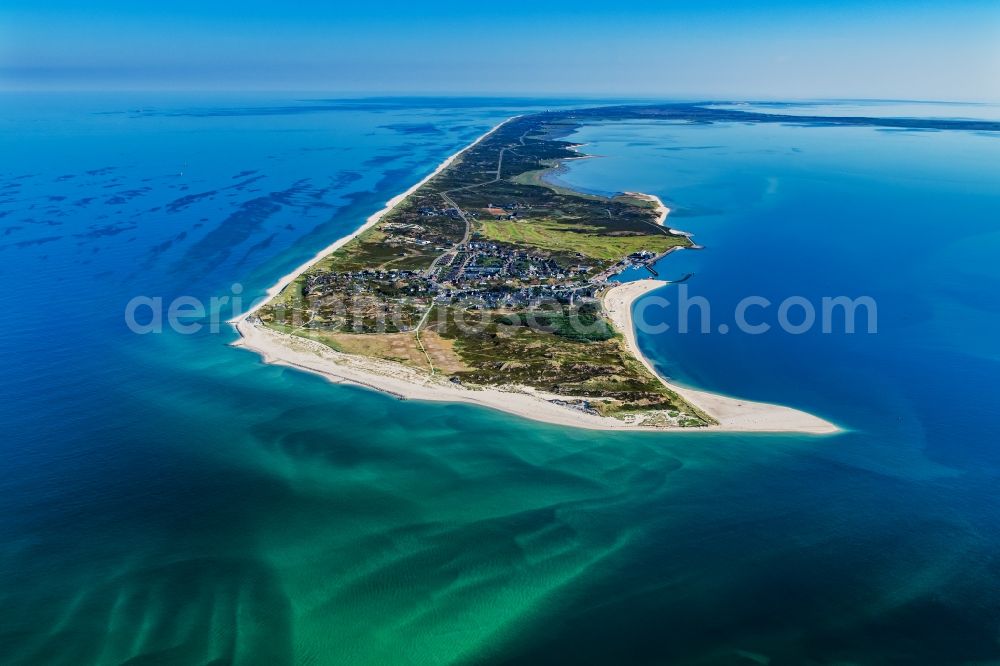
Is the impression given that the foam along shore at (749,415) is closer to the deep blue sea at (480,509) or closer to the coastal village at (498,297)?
the coastal village at (498,297)

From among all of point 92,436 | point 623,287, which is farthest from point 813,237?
point 92,436

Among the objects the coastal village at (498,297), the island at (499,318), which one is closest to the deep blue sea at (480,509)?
the island at (499,318)

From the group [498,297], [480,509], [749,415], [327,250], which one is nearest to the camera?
[480,509]

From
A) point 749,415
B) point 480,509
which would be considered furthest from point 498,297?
point 480,509

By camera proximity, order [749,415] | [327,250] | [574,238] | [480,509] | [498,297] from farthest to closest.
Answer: [574,238] → [327,250] → [498,297] → [749,415] → [480,509]

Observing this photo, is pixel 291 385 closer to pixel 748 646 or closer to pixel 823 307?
pixel 748 646

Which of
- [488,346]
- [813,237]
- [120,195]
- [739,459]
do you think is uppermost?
[120,195]

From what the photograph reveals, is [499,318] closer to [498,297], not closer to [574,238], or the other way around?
[498,297]
